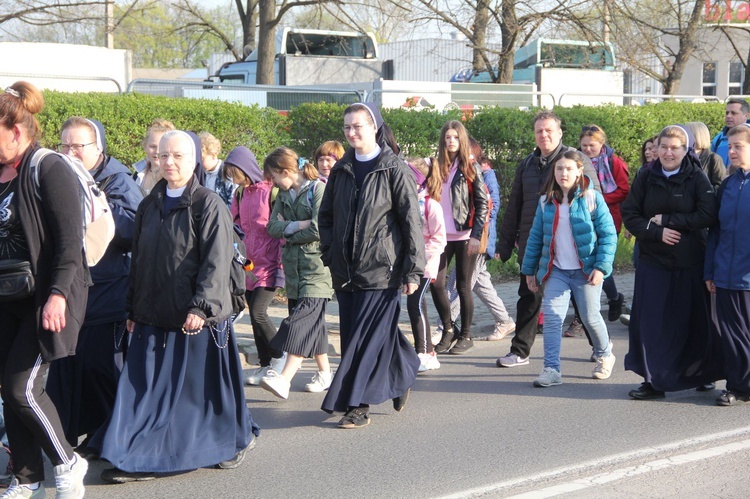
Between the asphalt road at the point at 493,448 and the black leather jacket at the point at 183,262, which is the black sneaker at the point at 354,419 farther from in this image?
the black leather jacket at the point at 183,262

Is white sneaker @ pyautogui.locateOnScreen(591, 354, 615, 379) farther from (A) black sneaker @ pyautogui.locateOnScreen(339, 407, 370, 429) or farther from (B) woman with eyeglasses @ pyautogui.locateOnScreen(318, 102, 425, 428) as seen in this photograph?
(A) black sneaker @ pyautogui.locateOnScreen(339, 407, 370, 429)

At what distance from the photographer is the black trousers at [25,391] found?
4.64 meters

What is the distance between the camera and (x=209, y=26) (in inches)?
1005

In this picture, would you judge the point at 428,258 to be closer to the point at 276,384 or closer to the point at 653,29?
the point at 276,384

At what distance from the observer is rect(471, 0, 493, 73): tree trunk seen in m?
19.5

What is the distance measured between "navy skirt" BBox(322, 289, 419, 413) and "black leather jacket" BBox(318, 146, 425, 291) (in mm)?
121

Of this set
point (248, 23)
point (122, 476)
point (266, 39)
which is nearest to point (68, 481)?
point (122, 476)

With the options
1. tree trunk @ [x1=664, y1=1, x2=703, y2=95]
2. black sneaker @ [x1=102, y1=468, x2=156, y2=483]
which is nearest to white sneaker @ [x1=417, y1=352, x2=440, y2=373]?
black sneaker @ [x1=102, y1=468, x2=156, y2=483]

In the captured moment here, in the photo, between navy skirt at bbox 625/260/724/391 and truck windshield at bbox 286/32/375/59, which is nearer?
navy skirt at bbox 625/260/724/391

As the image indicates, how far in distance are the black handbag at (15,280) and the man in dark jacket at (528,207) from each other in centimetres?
429

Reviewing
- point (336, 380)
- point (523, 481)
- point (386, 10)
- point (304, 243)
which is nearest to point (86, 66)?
point (386, 10)

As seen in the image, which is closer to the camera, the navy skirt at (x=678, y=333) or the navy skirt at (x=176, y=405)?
the navy skirt at (x=176, y=405)

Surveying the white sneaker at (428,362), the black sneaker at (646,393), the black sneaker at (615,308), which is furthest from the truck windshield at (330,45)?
the black sneaker at (646,393)

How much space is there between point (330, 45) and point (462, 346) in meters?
18.4
